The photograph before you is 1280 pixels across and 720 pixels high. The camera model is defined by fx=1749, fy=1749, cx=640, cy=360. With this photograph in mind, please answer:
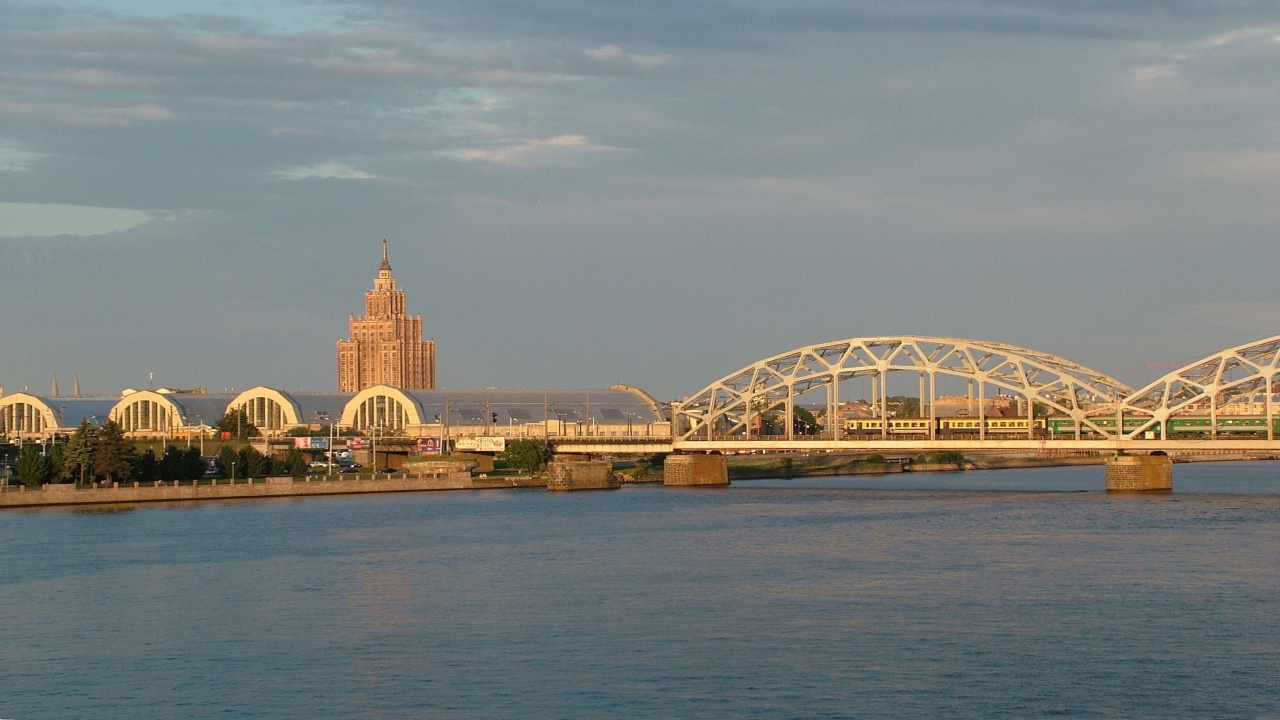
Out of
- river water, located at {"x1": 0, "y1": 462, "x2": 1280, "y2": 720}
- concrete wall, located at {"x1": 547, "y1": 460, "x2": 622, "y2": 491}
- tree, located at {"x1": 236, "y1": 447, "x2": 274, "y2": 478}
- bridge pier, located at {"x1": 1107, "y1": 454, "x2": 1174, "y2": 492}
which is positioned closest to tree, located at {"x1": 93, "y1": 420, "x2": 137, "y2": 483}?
tree, located at {"x1": 236, "y1": 447, "x2": 274, "y2": 478}

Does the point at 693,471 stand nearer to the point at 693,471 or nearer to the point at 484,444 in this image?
the point at 693,471

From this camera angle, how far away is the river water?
37.7 m

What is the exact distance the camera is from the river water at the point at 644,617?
37688 mm

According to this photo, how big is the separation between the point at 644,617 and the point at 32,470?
6325cm

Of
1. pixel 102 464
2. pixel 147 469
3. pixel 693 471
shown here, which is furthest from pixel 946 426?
pixel 102 464

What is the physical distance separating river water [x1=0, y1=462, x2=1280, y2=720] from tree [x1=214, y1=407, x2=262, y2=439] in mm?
76788

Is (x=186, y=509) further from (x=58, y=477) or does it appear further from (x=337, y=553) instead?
(x=337, y=553)

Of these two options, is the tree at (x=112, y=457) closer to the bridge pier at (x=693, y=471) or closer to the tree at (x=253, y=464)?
the tree at (x=253, y=464)

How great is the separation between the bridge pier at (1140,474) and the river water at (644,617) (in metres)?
23.9

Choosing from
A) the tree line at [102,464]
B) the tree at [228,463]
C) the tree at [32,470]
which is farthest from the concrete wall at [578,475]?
the tree at [32,470]

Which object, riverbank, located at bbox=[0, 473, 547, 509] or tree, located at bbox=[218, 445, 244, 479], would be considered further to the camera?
tree, located at bbox=[218, 445, 244, 479]

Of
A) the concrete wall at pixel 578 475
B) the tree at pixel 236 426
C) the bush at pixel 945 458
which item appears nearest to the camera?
the concrete wall at pixel 578 475

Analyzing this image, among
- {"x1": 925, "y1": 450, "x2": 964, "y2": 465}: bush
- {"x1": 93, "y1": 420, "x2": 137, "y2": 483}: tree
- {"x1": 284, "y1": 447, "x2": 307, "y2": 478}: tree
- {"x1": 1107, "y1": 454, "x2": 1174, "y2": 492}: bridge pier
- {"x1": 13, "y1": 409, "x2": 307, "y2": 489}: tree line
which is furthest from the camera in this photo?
{"x1": 925, "y1": 450, "x2": 964, "y2": 465}: bush

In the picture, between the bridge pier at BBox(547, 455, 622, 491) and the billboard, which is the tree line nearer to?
the bridge pier at BBox(547, 455, 622, 491)
